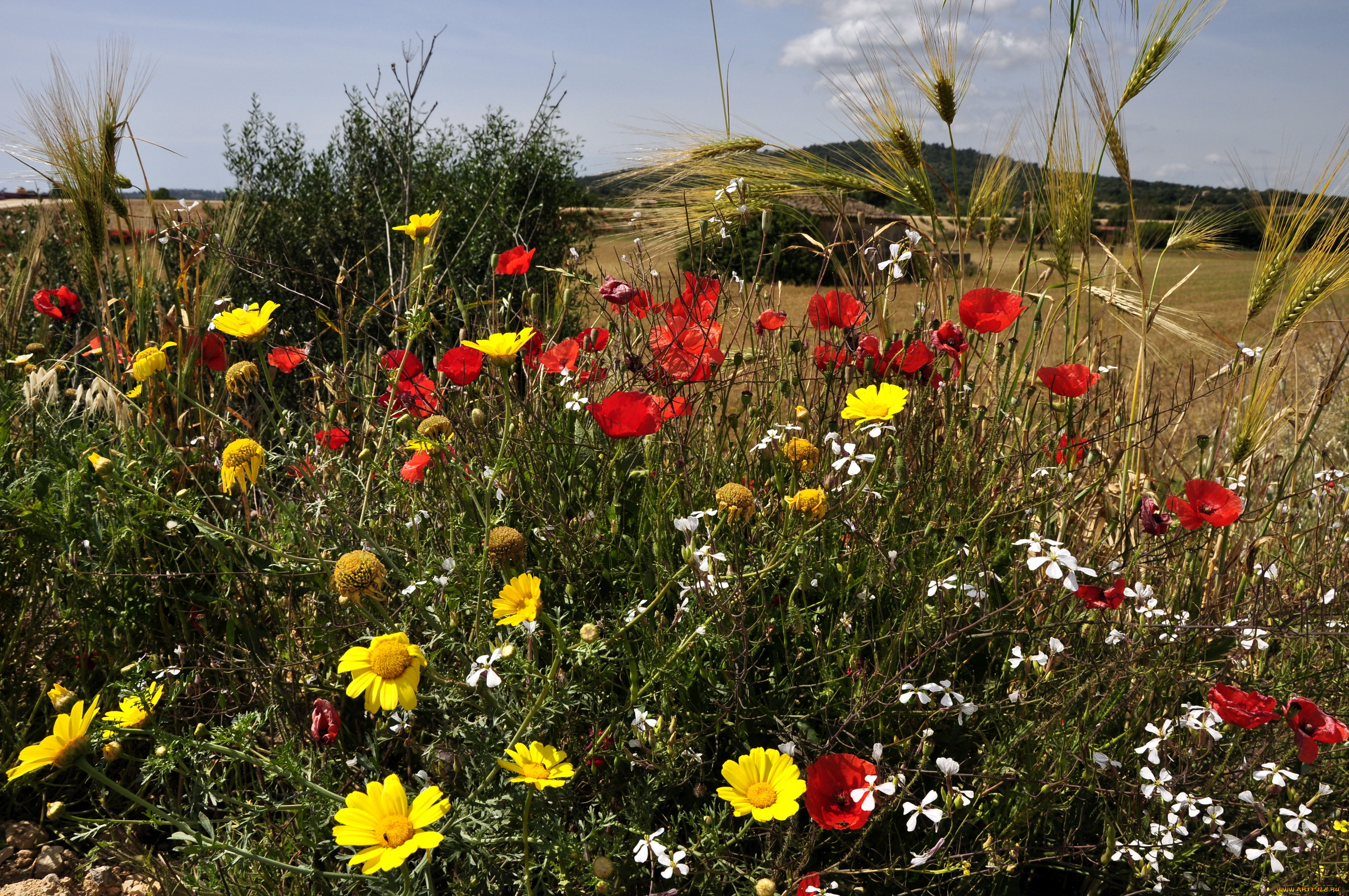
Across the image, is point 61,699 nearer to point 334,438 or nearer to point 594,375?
point 334,438

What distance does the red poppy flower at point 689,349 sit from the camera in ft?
5.27

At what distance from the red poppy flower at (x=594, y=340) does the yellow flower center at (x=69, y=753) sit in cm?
111

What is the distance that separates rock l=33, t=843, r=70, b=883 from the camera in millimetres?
1507

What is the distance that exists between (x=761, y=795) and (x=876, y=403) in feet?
2.16

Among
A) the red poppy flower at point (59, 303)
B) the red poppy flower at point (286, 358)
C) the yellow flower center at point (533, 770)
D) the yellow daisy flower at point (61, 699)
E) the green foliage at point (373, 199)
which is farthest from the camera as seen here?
the green foliage at point (373, 199)

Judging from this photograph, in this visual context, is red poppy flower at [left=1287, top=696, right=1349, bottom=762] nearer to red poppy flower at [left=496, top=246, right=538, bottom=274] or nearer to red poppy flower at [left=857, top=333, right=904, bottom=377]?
red poppy flower at [left=857, top=333, right=904, bottom=377]

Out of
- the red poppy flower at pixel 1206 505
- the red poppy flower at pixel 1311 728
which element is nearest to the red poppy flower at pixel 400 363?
the red poppy flower at pixel 1206 505

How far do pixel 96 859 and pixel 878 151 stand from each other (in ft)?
7.53

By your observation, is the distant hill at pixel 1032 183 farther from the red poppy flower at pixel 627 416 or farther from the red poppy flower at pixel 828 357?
the red poppy flower at pixel 627 416

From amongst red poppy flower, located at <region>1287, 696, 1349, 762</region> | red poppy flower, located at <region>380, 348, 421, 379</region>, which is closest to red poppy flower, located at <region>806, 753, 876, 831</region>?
red poppy flower, located at <region>1287, 696, 1349, 762</region>

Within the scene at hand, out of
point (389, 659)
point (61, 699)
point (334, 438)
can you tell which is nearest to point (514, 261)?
point (334, 438)

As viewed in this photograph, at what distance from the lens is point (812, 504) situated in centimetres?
132

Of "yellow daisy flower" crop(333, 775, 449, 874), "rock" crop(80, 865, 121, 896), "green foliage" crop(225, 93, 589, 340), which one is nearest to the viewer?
"yellow daisy flower" crop(333, 775, 449, 874)

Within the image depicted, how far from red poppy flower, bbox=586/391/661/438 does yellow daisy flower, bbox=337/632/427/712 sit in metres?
0.46
